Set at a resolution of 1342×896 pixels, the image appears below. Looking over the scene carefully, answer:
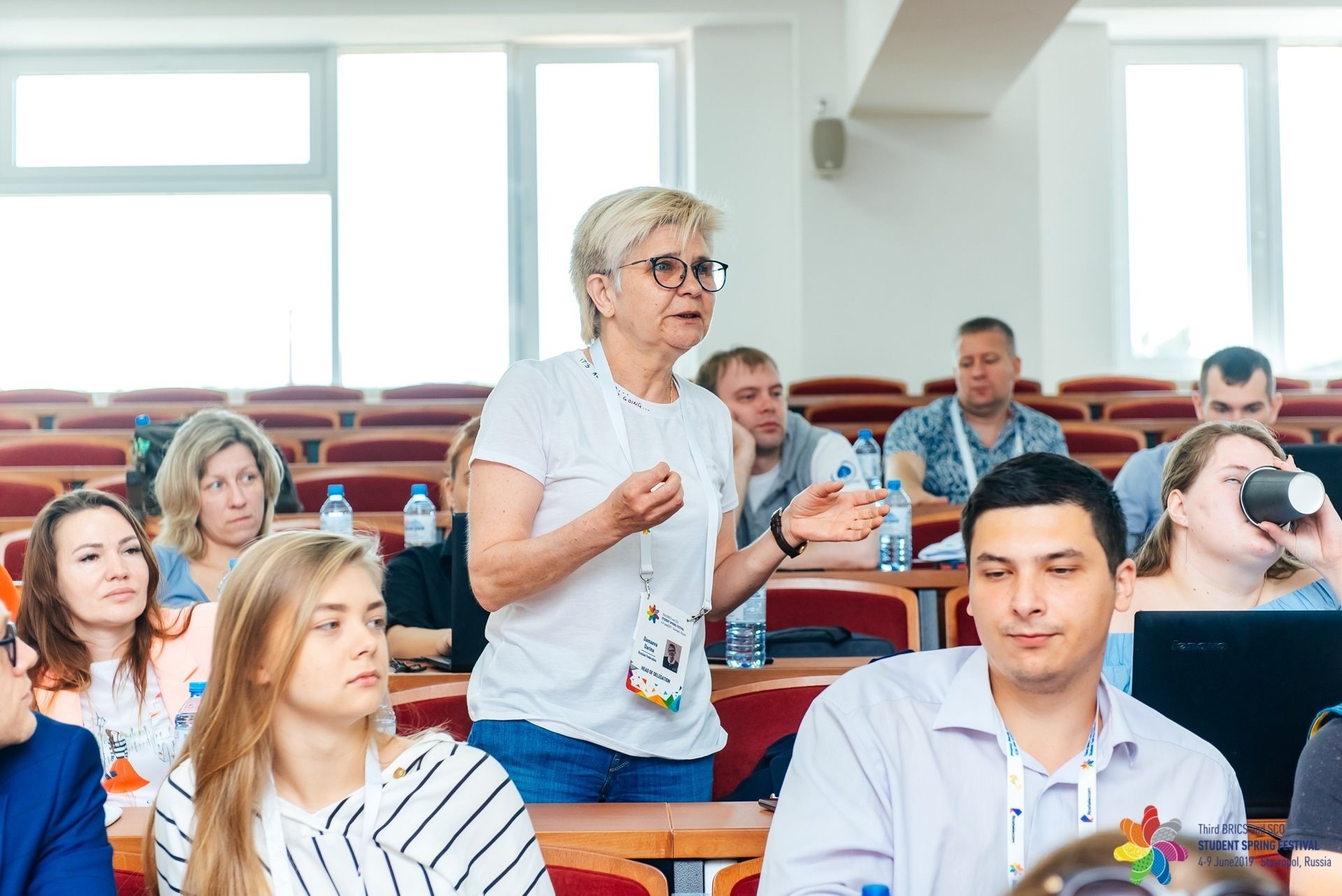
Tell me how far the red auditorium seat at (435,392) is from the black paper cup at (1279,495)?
19.7 feet

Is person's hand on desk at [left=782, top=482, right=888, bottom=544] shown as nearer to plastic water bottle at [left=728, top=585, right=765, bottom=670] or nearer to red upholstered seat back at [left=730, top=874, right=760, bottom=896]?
red upholstered seat back at [left=730, top=874, right=760, bottom=896]

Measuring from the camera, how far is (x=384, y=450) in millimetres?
5500

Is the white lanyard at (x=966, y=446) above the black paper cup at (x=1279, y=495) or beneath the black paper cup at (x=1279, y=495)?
above

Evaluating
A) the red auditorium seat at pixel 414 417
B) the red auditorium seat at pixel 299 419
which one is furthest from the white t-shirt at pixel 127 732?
the red auditorium seat at pixel 299 419

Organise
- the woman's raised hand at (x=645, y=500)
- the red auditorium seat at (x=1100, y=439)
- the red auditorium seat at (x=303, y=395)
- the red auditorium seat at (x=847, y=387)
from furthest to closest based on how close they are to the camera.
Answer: the red auditorium seat at (x=303, y=395) → the red auditorium seat at (x=847, y=387) → the red auditorium seat at (x=1100, y=439) → the woman's raised hand at (x=645, y=500)

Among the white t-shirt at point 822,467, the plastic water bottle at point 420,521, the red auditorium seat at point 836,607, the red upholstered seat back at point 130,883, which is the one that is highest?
the white t-shirt at point 822,467

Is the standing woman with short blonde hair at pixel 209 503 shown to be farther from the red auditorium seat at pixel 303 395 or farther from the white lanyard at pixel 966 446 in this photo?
the red auditorium seat at pixel 303 395

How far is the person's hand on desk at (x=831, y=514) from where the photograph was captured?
1.79 meters

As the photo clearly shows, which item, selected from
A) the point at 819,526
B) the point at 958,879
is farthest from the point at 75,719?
the point at 958,879

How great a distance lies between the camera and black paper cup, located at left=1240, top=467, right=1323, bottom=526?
1.95 m

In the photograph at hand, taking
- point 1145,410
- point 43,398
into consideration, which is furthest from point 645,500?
point 43,398

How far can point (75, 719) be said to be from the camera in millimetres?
2076

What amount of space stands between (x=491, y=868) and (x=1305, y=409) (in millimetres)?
6504

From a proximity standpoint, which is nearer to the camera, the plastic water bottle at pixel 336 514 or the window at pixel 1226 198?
the plastic water bottle at pixel 336 514
